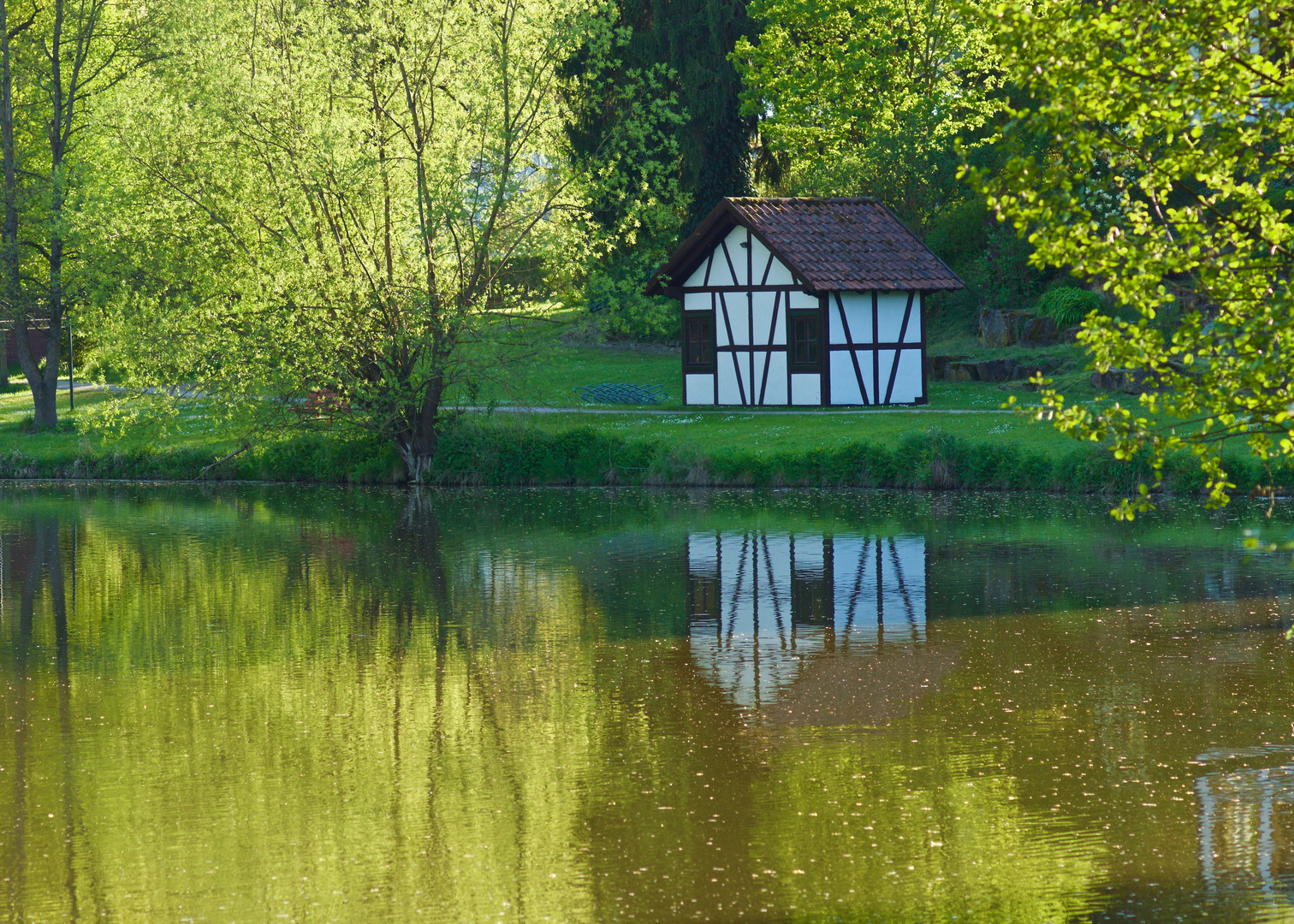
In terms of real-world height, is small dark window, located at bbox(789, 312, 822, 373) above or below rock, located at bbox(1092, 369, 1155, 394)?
above

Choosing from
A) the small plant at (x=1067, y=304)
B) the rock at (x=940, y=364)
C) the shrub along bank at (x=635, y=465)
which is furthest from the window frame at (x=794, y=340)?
the shrub along bank at (x=635, y=465)

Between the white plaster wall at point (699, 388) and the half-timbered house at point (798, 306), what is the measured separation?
29 millimetres

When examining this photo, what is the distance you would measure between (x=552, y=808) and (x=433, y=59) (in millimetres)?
21305

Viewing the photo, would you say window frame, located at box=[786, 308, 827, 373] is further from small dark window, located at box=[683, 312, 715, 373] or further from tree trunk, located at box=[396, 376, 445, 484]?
tree trunk, located at box=[396, 376, 445, 484]

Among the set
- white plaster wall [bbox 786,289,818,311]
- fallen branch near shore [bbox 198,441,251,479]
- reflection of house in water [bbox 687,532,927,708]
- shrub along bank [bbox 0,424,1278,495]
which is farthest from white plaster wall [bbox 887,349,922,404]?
fallen branch near shore [bbox 198,441,251,479]

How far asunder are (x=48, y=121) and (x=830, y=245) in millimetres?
19793

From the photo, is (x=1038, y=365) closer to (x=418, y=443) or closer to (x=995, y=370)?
(x=995, y=370)

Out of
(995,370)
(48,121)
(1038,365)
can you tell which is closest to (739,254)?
(995,370)

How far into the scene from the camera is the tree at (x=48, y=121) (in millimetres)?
36969

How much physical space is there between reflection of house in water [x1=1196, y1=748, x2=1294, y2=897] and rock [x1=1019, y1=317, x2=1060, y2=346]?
27.9m

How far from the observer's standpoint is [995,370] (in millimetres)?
38000

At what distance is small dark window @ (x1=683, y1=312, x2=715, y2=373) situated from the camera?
122ft

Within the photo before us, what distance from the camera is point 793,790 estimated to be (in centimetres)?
1058

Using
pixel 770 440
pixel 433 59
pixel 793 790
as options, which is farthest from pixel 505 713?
pixel 433 59
